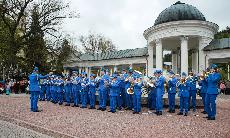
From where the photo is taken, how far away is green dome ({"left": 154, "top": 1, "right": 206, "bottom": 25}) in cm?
3194

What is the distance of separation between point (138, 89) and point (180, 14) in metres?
20.0

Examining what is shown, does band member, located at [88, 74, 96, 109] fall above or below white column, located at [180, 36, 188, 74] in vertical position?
below

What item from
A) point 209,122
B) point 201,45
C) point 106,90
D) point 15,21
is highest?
point 15,21

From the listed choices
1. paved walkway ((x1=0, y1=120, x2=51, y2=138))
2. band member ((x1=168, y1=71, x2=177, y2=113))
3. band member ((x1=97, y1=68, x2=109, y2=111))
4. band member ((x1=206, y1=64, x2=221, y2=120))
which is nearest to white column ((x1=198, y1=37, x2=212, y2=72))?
band member ((x1=168, y1=71, x2=177, y2=113))

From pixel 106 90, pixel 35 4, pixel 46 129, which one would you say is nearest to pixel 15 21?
pixel 35 4

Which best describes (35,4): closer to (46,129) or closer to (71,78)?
(71,78)

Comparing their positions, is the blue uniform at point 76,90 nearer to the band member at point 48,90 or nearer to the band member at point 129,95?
the band member at point 129,95

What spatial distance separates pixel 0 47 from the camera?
35594 millimetres

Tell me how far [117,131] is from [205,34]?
25515 millimetres

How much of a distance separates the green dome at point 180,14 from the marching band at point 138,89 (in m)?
17.4

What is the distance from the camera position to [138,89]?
45.2ft

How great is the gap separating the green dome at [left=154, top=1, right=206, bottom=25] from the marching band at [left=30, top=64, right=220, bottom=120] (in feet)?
57.0

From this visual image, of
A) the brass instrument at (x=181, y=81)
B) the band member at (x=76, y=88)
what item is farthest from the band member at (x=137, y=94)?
the band member at (x=76, y=88)

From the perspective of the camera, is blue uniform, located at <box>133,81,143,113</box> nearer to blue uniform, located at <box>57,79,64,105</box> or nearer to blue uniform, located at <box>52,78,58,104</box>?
blue uniform, located at <box>57,79,64,105</box>
